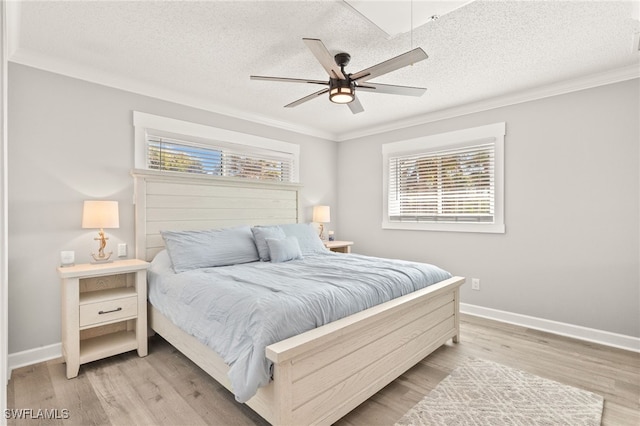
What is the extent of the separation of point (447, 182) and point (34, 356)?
4336 millimetres

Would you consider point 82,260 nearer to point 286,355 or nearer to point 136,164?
point 136,164

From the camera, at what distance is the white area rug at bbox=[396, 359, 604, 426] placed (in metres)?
2.06

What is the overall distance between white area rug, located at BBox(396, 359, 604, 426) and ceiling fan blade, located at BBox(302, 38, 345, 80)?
7.31ft

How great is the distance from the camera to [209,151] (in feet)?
12.9

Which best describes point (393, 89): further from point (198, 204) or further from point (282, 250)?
point (198, 204)

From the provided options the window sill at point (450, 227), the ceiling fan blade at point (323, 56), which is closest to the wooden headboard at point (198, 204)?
the window sill at point (450, 227)

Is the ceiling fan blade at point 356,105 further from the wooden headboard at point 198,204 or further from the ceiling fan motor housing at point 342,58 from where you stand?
the wooden headboard at point 198,204

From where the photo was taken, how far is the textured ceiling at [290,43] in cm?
221

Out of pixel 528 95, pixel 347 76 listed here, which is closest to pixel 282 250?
pixel 347 76

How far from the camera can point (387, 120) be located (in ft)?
15.0

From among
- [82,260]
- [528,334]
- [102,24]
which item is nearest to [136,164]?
[82,260]

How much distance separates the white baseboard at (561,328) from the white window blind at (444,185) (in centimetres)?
101

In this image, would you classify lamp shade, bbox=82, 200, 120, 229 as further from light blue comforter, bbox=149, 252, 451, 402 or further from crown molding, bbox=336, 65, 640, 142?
crown molding, bbox=336, 65, 640, 142

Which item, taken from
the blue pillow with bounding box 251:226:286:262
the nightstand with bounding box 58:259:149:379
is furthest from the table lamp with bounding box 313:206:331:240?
the nightstand with bounding box 58:259:149:379
